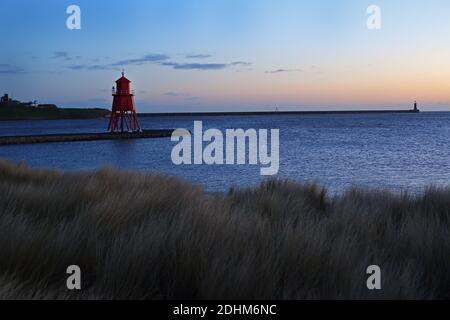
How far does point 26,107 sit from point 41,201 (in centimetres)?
20014

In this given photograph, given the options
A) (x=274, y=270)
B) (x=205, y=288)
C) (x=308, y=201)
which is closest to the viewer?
(x=205, y=288)

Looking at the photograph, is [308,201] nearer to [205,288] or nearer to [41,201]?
[41,201]

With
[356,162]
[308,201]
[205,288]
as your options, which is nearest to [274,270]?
[205,288]

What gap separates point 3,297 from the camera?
3127 mm
